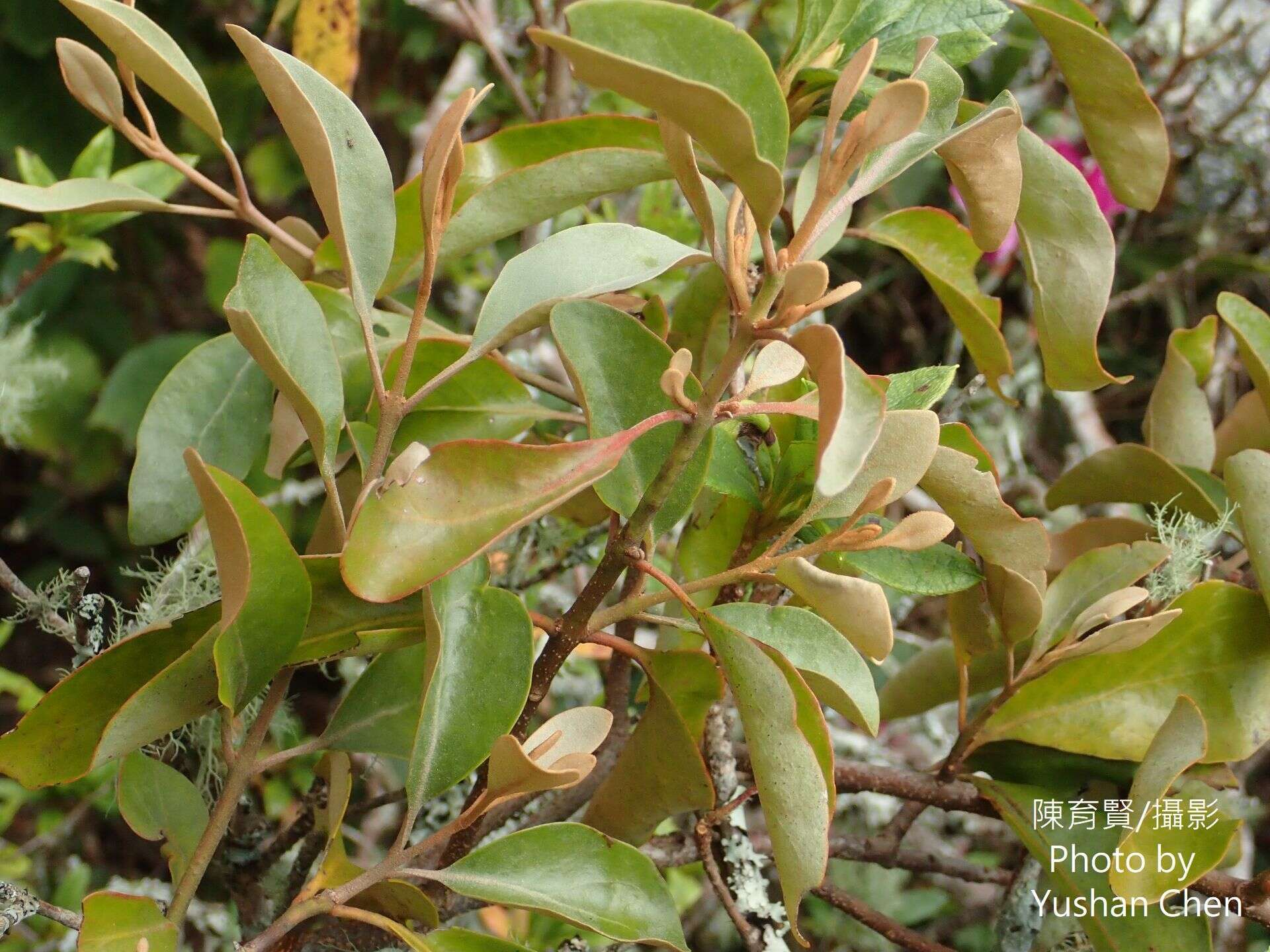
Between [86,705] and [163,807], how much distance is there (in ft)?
0.32

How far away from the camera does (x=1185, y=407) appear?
27.8 inches

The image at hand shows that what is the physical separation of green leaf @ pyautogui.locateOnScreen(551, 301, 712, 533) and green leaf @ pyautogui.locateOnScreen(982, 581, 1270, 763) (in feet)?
0.83

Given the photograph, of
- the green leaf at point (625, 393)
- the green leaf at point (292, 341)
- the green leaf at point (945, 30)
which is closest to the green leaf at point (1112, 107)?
the green leaf at point (945, 30)

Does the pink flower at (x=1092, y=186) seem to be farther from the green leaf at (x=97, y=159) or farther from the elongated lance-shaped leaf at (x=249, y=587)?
the elongated lance-shaped leaf at (x=249, y=587)

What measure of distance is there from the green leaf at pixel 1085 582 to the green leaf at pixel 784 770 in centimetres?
23

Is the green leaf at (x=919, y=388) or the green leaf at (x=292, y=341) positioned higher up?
the green leaf at (x=919, y=388)

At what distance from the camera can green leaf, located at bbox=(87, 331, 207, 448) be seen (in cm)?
148

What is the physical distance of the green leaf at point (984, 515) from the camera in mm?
464

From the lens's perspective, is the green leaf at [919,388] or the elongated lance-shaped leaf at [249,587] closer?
the elongated lance-shaped leaf at [249,587]

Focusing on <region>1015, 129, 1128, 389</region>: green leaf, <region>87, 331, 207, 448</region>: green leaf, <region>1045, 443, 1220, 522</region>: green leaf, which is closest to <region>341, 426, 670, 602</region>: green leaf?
<region>1015, 129, 1128, 389</region>: green leaf

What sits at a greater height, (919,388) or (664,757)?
(919,388)

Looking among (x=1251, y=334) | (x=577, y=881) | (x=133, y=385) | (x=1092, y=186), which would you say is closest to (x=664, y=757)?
(x=577, y=881)

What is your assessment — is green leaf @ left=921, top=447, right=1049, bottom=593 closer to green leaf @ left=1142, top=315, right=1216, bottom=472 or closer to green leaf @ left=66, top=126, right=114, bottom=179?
green leaf @ left=1142, top=315, right=1216, bottom=472

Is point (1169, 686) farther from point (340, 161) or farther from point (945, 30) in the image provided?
point (340, 161)
